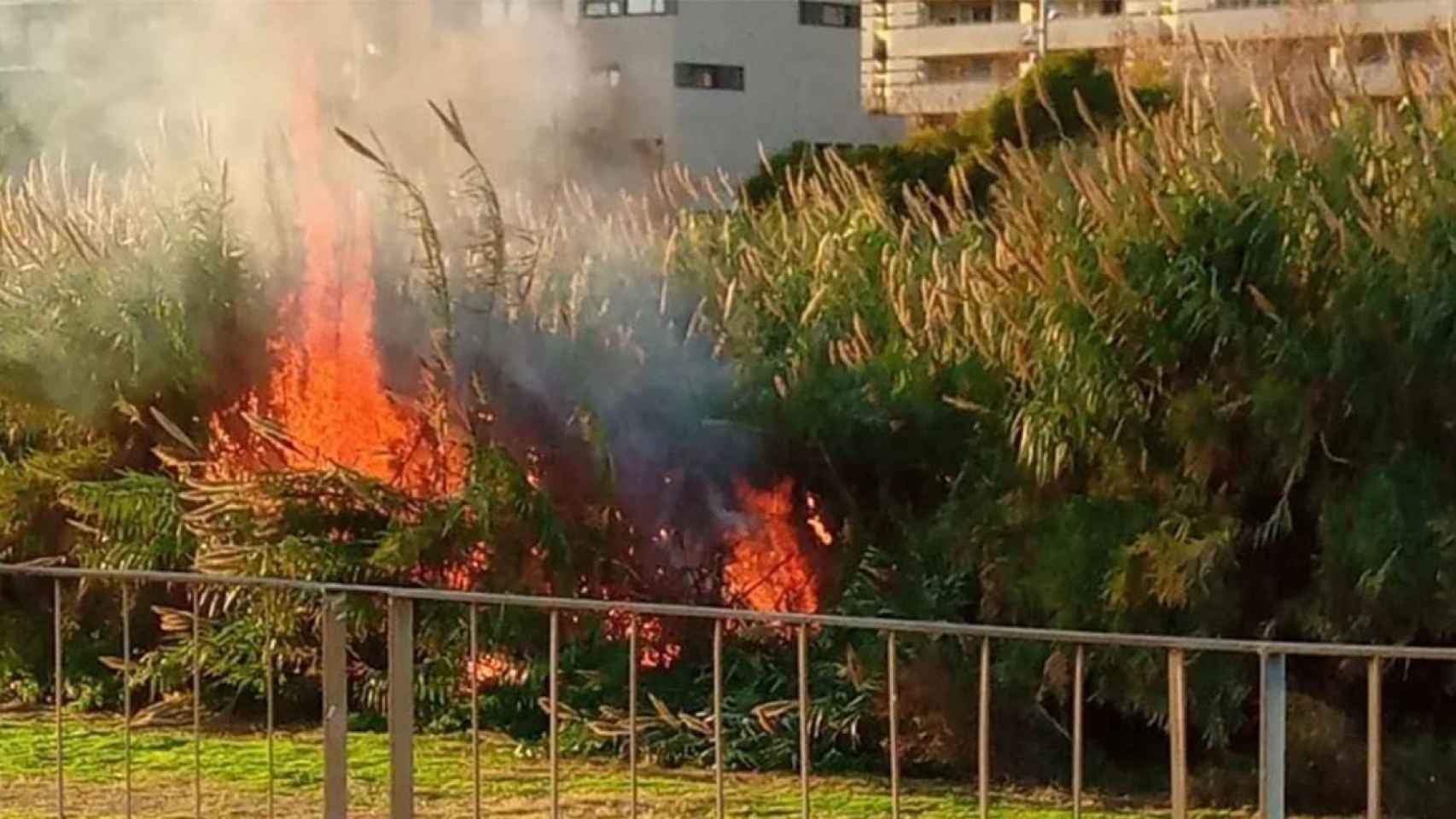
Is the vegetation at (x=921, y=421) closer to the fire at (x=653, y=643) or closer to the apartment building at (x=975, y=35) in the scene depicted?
the fire at (x=653, y=643)

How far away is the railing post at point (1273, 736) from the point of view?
5016 millimetres

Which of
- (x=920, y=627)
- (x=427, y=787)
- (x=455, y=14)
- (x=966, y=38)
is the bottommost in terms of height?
(x=427, y=787)

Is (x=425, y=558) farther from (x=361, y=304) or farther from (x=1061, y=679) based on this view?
(x=1061, y=679)

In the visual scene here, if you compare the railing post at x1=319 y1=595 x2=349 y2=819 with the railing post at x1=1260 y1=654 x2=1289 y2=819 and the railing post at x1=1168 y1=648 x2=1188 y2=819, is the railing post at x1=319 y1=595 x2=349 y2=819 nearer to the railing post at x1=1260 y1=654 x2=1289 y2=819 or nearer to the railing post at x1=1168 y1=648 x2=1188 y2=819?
the railing post at x1=1168 y1=648 x2=1188 y2=819

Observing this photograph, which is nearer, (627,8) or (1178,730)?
(1178,730)

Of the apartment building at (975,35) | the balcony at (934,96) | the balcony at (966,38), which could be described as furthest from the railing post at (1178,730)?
the balcony at (966,38)

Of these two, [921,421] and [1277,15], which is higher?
[1277,15]

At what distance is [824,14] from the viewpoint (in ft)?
124

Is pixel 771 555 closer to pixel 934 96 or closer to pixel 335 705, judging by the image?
pixel 335 705

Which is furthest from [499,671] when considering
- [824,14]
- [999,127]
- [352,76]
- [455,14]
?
[824,14]

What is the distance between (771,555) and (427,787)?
1806 mm

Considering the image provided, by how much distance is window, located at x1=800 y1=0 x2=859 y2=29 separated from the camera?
121 ft

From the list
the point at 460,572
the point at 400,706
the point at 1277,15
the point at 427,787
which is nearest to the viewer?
the point at 400,706

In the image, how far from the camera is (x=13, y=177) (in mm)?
13148
